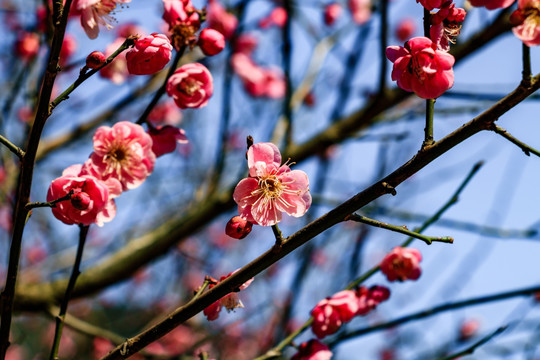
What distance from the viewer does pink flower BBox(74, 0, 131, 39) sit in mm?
1286

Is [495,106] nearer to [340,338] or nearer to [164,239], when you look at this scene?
[340,338]

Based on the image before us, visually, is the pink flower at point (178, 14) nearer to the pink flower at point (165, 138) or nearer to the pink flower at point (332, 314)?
the pink flower at point (165, 138)

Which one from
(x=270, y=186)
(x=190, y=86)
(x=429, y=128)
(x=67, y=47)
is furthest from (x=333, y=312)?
(x=67, y=47)

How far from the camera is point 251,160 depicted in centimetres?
103

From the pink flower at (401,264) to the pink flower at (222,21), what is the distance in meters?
1.65

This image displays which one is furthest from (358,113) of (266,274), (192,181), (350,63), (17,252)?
(266,274)

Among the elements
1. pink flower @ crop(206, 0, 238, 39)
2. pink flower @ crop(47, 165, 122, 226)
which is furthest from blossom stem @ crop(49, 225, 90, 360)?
pink flower @ crop(206, 0, 238, 39)

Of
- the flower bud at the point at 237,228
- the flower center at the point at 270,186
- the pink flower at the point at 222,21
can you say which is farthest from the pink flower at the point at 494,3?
the pink flower at the point at 222,21

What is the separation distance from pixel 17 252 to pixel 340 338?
40.7 inches

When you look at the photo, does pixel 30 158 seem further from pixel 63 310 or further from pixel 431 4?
pixel 431 4

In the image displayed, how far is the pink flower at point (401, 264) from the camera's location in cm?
154

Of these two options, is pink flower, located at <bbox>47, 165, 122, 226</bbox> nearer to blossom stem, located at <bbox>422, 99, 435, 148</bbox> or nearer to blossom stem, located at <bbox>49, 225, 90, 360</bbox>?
blossom stem, located at <bbox>49, 225, 90, 360</bbox>

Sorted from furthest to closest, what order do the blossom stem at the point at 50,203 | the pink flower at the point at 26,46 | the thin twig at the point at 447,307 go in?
the pink flower at the point at 26,46, the thin twig at the point at 447,307, the blossom stem at the point at 50,203

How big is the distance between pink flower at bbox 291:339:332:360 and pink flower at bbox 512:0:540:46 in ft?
2.84
